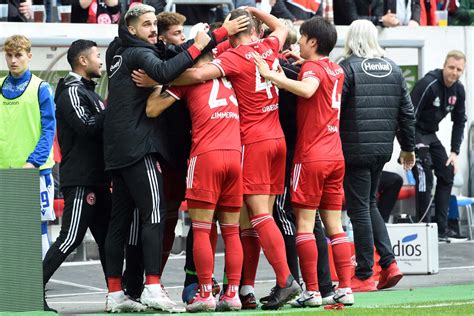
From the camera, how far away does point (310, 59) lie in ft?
36.5

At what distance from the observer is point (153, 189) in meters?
10.5

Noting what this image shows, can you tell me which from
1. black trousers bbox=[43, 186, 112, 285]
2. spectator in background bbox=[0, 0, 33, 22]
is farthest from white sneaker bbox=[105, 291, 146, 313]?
spectator in background bbox=[0, 0, 33, 22]

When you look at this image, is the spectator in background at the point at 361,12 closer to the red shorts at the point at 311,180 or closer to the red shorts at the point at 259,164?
the red shorts at the point at 311,180

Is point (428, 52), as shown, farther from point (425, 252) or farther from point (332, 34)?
point (332, 34)

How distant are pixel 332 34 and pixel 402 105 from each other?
164cm

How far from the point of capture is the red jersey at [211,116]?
1041cm

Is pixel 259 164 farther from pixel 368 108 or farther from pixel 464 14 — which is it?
pixel 464 14

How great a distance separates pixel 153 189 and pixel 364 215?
8.27ft

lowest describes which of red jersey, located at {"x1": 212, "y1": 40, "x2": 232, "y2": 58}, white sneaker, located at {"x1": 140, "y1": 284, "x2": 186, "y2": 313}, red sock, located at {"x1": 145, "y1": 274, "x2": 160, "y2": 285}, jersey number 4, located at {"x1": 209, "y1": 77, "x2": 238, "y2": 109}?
white sneaker, located at {"x1": 140, "y1": 284, "x2": 186, "y2": 313}

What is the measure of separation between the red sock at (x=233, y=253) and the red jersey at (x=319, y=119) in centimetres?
83

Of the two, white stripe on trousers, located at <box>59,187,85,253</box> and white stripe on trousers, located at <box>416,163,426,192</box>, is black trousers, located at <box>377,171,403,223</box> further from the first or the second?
white stripe on trousers, located at <box>59,187,85,253</box>

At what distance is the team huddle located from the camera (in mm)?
10438

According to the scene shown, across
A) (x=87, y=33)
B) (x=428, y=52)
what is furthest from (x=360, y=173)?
(x=428, y=52)

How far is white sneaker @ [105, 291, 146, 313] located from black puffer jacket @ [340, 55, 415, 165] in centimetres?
252
